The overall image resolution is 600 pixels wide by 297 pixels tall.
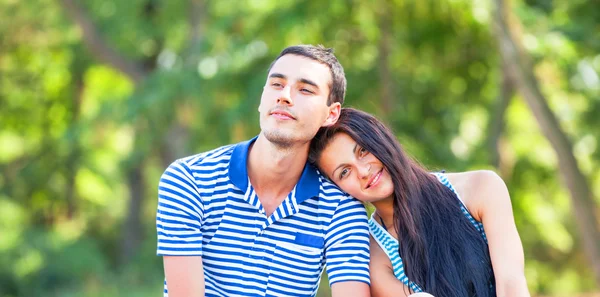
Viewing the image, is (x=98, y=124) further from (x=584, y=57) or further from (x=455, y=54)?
(x=584, y=57)

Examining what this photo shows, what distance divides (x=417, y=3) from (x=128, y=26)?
20.3ft

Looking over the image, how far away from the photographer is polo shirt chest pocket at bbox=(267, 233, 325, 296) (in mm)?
3232

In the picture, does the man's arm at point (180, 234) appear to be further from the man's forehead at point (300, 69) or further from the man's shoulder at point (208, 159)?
the man's forehead at point (300, 69)

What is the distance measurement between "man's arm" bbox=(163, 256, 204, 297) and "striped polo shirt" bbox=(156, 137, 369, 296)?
13cm

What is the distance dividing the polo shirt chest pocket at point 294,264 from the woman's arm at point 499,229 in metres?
0.60

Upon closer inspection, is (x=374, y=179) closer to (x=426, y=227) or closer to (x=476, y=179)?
(x=426, y=227)

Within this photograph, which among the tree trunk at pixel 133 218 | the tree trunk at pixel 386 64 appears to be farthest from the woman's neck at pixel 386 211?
the tree trunk at pixel 133 218

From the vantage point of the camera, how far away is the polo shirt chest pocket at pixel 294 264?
323cm

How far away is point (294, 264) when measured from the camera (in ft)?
10.6

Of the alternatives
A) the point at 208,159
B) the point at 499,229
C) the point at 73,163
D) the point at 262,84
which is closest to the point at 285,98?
the point at 208,159

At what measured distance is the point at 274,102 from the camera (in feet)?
10.2

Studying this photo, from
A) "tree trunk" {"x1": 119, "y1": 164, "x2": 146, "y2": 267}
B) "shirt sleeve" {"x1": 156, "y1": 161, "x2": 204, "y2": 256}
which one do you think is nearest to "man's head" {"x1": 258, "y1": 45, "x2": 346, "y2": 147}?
"shirt sleeve" {"x1": 156, "y1": 161, "x2": 204, "y2": 256}

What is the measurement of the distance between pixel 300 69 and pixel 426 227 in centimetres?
75

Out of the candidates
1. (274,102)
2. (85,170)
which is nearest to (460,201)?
(274,102)
